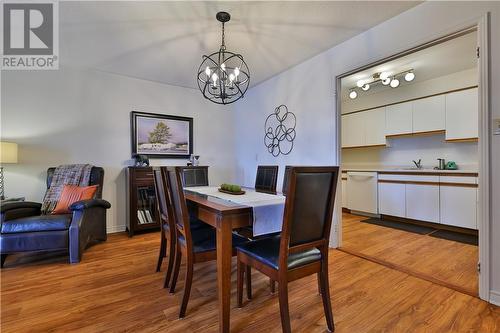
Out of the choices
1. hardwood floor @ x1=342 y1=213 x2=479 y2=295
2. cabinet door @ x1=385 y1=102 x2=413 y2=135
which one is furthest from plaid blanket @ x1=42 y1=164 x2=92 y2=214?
cabinet door @ x1=385 y1=102 x2=413 y2=135

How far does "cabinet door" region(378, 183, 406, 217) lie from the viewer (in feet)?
12.7

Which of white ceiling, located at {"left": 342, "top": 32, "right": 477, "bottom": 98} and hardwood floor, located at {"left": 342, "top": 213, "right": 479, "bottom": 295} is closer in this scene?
hardwood floor, located at {"left": 342, "top": 213, "right": 479, "bottom": 295}

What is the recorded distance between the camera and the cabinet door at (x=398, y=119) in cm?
398

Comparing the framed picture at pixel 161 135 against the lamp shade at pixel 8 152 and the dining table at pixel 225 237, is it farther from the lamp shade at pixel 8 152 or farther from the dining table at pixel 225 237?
the dining table at pixel 225 237

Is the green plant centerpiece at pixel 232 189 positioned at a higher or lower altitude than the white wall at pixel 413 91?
lower

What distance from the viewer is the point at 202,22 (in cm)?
231

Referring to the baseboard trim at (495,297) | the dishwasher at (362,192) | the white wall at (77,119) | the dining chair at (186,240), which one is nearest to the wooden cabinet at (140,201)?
the white wall at (77,119)

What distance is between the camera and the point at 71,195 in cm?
278

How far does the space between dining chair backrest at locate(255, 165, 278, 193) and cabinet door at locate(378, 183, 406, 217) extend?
99.2 inches

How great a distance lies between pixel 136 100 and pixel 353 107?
4206 millimetres

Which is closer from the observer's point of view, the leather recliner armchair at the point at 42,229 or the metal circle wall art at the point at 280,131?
the leather recliner armchair at the point at 42,229

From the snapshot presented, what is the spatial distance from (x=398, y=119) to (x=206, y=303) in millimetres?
4224

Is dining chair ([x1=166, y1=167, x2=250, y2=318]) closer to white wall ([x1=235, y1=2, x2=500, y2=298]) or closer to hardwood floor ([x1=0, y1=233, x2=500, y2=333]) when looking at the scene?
hardwood floor ([x1=0, y1=233, x2=500, y2=333])

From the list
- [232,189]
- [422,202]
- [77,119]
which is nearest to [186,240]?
[232,189]
